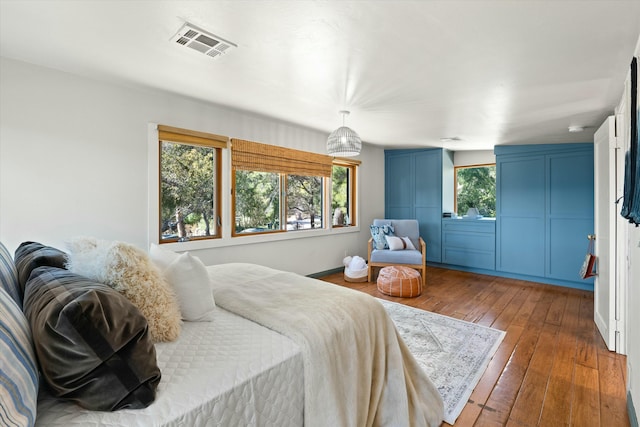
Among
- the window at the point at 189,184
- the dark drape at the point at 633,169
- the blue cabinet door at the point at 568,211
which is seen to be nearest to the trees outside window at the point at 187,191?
the window at the point at 189,184

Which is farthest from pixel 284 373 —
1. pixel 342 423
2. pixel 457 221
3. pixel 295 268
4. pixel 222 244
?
pixel 457 221

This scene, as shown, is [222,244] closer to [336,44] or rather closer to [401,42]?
[336,44]

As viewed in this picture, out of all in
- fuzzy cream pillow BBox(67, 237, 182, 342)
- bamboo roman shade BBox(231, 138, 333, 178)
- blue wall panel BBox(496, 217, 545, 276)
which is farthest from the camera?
blue wall panel BBox(496, 217, 545, 276)

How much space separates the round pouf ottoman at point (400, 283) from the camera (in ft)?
12.7

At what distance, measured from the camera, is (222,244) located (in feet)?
11.4

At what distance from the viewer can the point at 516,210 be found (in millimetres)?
4941

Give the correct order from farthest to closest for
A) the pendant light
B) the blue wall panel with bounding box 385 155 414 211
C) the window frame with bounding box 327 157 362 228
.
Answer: the blue wall panel with bounding box 385 155 414 211 < the window frame with bounding box 327 157 362 228 < the pendant light

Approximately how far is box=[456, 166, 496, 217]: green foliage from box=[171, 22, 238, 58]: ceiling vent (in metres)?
5.26

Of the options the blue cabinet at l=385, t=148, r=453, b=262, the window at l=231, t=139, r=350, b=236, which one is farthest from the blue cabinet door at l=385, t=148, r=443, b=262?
the window at l=231, t=139, r=350, b=236

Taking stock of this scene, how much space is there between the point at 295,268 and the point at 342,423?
3.17m

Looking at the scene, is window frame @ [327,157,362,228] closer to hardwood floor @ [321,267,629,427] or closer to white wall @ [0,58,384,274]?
hardwood floor @ [321,267,629,427]

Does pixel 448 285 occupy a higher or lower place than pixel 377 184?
lower

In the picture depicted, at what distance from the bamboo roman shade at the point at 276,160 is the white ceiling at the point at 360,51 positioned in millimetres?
580

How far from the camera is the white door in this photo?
2.53 metres
